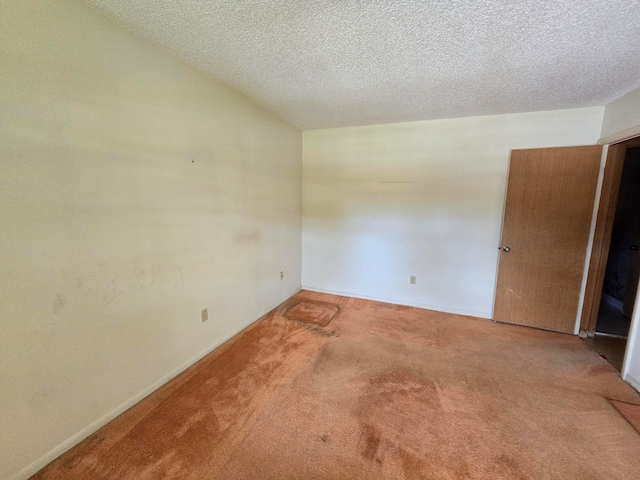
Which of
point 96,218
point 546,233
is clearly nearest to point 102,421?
point 96,218

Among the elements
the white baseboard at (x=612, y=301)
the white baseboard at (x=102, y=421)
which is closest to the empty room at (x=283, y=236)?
the white baseboard at (x=102, y=421)

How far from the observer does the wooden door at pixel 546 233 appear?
8.55 feet

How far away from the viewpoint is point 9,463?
3.93 feet

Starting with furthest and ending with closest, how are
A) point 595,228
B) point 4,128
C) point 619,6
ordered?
point 595,228 → point 619,6 → point 4,128

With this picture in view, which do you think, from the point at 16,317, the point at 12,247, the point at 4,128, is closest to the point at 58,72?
the point at 4,128

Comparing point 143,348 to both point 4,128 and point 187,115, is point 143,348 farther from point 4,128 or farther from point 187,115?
point 187,115

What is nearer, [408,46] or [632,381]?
[408,46]

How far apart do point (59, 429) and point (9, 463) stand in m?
0.18

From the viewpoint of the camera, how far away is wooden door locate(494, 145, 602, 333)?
261 centimetres

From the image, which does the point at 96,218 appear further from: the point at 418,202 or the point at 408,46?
the point at 418,202

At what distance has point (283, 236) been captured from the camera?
340 centimetres

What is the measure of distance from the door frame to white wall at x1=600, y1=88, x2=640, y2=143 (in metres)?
0.17

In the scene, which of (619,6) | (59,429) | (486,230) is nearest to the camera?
(619,6)

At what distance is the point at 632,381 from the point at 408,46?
2980mm
